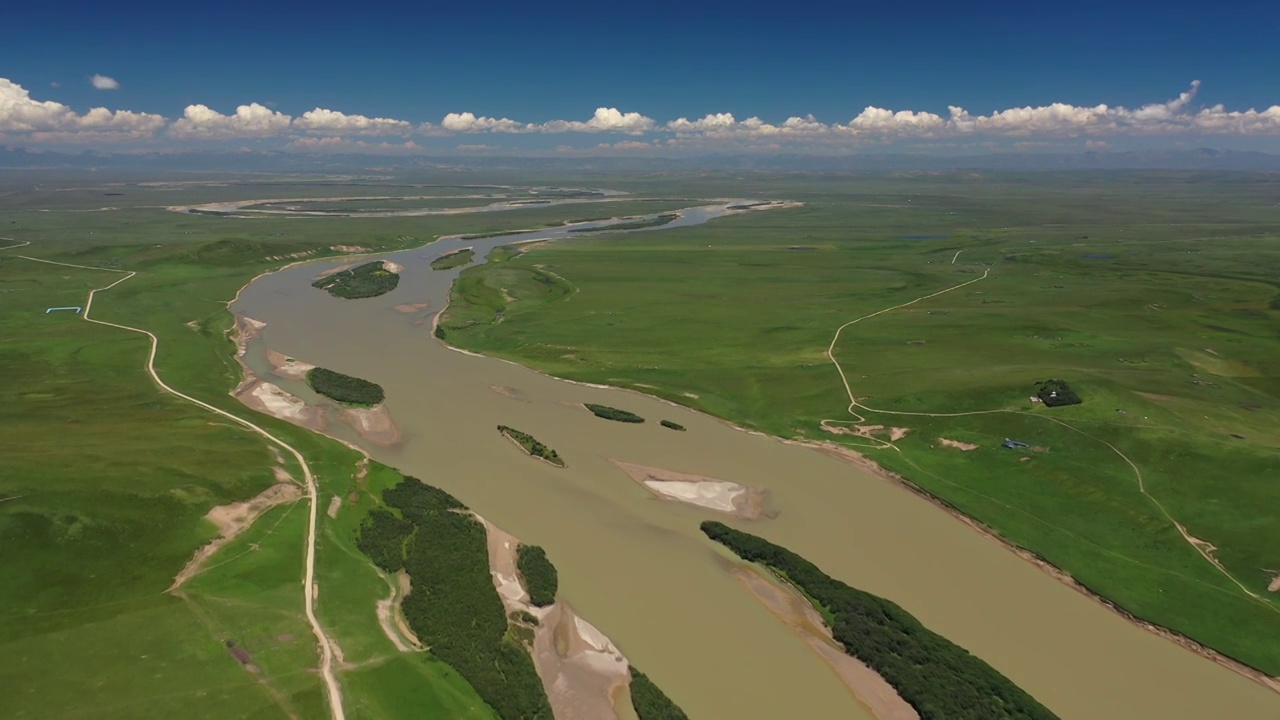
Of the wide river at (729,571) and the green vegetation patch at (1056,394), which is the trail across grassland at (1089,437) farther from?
the wide river at (729,571)

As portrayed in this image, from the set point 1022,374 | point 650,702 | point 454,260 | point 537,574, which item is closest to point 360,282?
point 454,260

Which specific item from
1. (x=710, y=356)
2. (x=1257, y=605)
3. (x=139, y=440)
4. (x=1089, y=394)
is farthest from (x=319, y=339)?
(x=1257, y=605)

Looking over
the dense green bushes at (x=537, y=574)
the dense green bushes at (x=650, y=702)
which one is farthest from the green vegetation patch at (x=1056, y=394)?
the dense green bushes at (x=650, y=702)

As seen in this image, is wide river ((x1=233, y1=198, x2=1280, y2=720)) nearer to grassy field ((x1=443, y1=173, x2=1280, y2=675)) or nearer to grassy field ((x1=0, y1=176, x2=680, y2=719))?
grassy field ((x1=443, y1=173, x2=1280, y2=675))

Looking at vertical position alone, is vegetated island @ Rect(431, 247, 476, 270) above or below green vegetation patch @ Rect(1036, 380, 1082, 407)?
above

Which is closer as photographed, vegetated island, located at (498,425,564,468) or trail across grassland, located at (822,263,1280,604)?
trail across grassland, located at (822,263,1280,604)

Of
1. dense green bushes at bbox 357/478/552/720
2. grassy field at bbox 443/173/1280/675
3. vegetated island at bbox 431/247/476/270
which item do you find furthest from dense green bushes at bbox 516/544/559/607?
vegetated island at bbox 431/247/476/270
